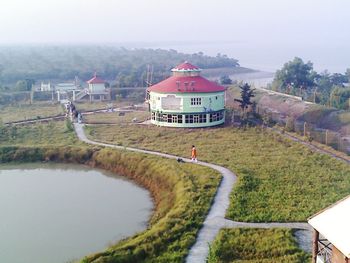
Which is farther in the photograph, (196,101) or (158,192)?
(196,101)

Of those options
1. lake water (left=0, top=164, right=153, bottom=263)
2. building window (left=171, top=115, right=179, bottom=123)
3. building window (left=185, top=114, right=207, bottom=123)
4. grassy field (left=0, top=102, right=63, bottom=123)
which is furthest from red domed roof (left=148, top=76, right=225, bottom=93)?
grassy field (left=0, top=102, right=63, bottom=123)

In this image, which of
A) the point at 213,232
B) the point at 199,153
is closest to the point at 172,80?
the point at 199,153

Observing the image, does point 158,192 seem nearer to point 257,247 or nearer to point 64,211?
point 64,211

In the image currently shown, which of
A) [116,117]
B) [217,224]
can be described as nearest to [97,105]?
[116,117]

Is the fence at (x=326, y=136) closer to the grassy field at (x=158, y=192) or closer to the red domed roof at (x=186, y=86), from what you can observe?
the red domed roof at (x=186, y=86)

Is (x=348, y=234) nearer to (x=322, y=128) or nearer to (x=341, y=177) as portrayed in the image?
(x=341, y=177)

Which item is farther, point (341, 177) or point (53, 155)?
point (53, 155)
